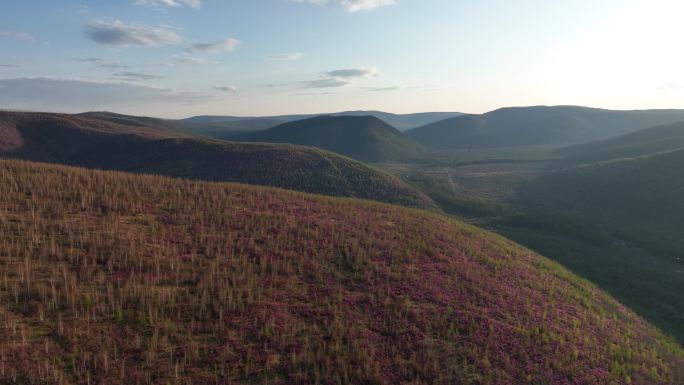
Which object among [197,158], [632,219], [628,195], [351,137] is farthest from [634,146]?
[197,158]

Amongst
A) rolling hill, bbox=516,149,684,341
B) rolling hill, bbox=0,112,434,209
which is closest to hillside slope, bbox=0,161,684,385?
rolling hill, bbox=516,149,684,341

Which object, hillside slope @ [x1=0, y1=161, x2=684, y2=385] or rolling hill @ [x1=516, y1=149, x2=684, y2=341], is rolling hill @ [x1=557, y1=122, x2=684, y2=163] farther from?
hillside slope @ [x1=0, y1=161, x2=684, y2=385]

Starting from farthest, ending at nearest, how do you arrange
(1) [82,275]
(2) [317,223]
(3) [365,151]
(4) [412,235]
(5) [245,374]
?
1. (3) [365,151]
2. (4) [412,235]
3. (2) [317,223]
4. (1) [82,275]
5. (5) [245,374]

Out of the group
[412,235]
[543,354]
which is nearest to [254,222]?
[412,235]

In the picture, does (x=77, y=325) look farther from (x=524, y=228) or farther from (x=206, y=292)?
(x=524, y=228)

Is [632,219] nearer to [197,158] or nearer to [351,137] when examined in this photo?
[197,158]

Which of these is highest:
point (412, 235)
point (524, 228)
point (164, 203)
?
point (164, 203)

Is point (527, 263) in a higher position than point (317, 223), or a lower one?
lower
